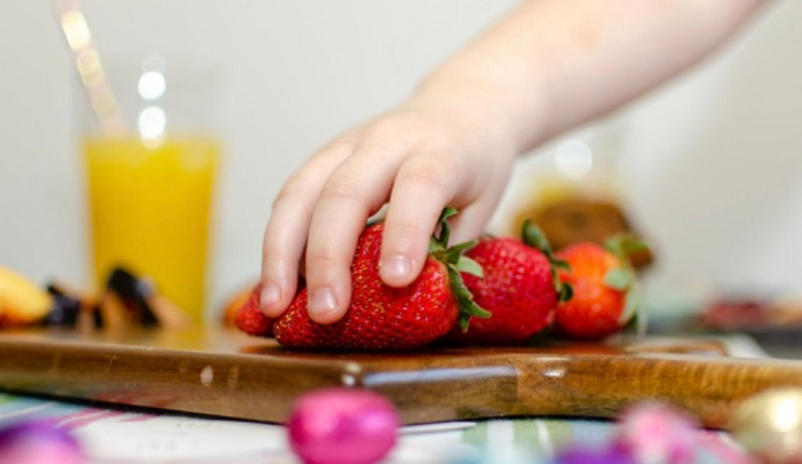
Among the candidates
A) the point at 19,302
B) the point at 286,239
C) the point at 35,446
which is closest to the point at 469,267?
the point at 286,239

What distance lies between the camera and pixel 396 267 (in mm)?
604

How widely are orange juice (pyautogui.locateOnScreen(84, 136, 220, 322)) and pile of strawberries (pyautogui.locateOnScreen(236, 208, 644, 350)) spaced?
756mm

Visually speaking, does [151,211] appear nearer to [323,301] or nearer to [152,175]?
[152,175]

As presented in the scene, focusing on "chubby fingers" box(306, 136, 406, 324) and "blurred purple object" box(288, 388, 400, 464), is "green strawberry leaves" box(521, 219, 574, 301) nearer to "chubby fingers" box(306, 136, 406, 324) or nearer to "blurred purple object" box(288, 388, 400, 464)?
"chubby fingers" box(306, 136, 406, 324)

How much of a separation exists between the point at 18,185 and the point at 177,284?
602mm

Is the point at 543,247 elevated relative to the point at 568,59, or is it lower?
lower

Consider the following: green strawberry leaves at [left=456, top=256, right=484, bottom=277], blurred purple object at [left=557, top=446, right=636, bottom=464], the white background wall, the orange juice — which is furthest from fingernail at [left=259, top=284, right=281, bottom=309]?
the white background wall

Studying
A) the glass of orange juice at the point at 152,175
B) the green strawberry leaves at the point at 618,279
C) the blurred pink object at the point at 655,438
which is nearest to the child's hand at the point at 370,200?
the green strawberry leaves at the point at 618,279

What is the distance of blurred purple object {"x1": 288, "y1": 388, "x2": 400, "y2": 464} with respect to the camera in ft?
1.35

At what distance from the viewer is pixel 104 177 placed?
148 cm

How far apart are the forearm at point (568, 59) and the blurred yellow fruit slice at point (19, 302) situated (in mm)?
400

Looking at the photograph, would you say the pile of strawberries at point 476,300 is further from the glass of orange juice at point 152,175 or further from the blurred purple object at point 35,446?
the glass of orange juice at point 152,175

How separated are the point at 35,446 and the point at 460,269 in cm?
34

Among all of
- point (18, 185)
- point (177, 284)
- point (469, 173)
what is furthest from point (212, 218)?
point (469, 173)
